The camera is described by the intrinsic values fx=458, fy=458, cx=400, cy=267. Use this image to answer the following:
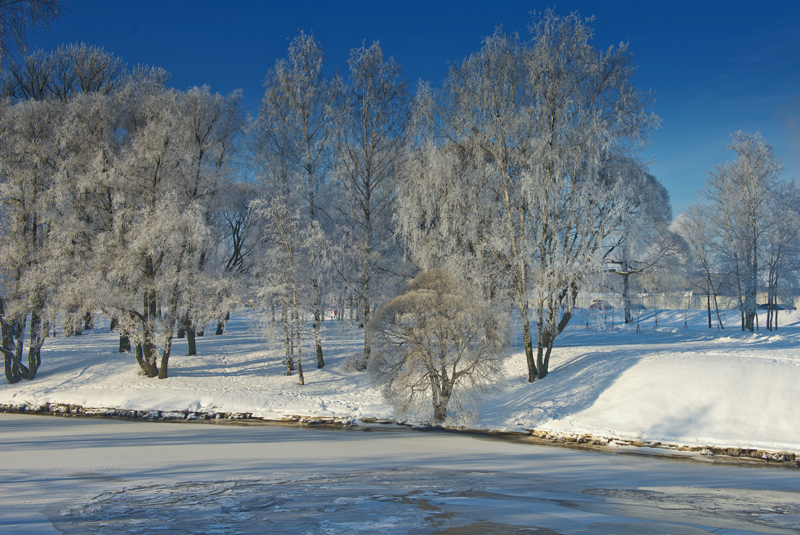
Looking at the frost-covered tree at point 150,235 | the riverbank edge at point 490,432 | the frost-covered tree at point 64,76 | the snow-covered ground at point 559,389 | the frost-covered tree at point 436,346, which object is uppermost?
the frost-covered tree at point 64,76

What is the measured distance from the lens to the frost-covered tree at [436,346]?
1303 cm

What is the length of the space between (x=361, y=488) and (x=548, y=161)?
12.4m

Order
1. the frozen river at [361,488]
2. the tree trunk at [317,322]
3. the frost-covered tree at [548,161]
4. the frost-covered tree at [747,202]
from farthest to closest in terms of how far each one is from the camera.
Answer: the frost-covered tree at [747,202], the tree trunk at [317,322], the frost-covered tree at [548,161], the frozen river at [361,488]

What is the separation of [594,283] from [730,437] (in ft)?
17.8

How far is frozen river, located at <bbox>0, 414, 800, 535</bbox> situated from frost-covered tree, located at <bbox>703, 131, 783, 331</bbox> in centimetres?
1911

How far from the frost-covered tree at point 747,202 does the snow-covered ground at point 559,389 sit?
578cm

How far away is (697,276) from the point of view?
115ft

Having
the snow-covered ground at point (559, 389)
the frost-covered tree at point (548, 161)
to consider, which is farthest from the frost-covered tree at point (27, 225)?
the frost-covered tree at point (548, 161)

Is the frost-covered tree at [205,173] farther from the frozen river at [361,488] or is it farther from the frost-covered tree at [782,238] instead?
the frost-covered tree at [782,238]

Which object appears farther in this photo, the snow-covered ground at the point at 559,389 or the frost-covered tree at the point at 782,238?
the frost-covered tree at the point at 782,238

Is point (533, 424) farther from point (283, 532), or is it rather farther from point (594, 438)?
point (283, 532)

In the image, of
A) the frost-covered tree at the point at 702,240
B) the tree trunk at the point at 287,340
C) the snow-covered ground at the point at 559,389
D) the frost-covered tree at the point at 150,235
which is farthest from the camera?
the frost-covered tree at the point at 702,240

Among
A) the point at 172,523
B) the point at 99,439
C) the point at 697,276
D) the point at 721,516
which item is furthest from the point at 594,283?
the point at 697,276

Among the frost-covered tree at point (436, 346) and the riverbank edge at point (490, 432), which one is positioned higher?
the frost-covered tree at point (436, 346)
